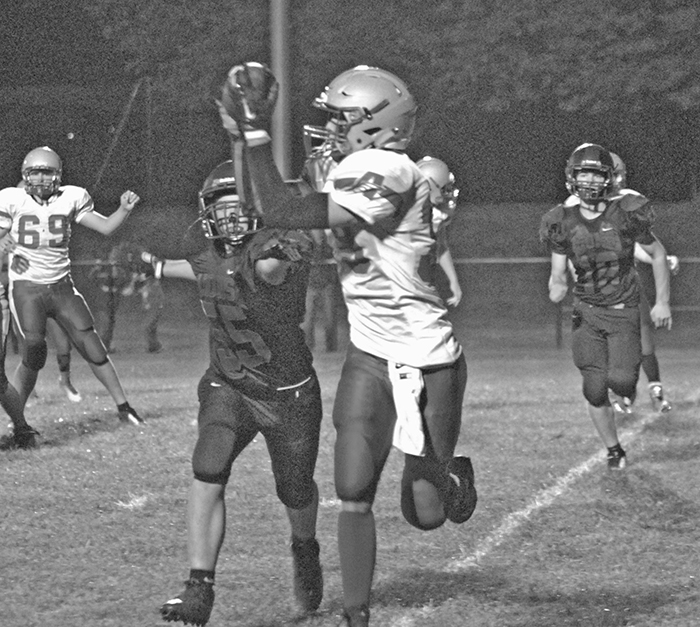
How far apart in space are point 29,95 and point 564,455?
25542mm

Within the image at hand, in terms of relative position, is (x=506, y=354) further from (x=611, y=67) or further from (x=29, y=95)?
(x=29, y=95)

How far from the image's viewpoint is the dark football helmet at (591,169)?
8.55 metres

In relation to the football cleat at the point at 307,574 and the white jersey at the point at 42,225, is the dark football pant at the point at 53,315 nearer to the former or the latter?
the white jersey at the point at 42,225

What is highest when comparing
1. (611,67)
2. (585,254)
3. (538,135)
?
(585,254)

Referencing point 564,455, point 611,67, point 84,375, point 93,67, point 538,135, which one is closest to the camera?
point 564,455

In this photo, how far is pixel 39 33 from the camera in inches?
1303

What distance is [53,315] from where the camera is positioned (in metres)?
10.9

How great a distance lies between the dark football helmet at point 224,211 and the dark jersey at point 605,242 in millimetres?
3711

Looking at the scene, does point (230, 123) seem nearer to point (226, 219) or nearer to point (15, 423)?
point (226, 219)

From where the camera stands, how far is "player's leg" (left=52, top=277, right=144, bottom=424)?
423 inches

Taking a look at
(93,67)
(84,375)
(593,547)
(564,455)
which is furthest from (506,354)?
(93,67)

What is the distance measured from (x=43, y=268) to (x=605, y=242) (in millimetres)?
4120

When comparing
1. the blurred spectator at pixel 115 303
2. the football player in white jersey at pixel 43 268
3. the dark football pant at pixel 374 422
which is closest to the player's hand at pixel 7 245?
the football player in white jersey at pixel 43 268

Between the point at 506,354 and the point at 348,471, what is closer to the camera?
the point at 348,471
